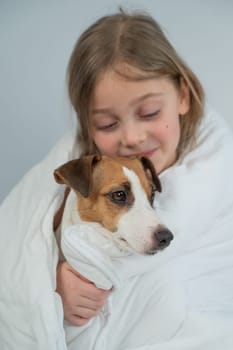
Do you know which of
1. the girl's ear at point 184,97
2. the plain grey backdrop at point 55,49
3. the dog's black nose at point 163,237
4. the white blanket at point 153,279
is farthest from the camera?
the plain grey backdrop at point 55,49

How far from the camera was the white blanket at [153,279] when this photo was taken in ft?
3.91

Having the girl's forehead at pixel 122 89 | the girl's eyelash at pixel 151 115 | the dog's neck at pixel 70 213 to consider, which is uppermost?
the girl's forehead at pixel 122 89

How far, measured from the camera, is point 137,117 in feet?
4.25

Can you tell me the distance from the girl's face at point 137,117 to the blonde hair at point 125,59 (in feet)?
0.08

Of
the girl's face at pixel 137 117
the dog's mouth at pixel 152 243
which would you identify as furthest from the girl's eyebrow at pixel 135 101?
the dog's mouth at pixel 152 243

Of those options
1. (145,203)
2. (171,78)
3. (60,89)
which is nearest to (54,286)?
(145,203)

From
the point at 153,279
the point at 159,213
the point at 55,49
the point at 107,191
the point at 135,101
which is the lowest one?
the point at 153,279

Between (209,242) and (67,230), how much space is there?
364 millimetres

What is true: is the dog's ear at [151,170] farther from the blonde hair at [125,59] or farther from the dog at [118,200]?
the blonde hair at [125,59]

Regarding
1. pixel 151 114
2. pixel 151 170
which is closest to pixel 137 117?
pixel 151 114

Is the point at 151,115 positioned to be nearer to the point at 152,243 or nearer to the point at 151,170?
the point at 151,170

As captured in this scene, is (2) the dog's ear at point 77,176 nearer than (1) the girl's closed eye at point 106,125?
Yes

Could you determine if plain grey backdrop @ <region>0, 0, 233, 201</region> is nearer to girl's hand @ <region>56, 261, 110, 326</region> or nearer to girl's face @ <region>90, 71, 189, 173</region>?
girl's face @ <region>90, 71, 189, 173</region>

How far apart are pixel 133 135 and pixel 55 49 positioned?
24.2 inches
